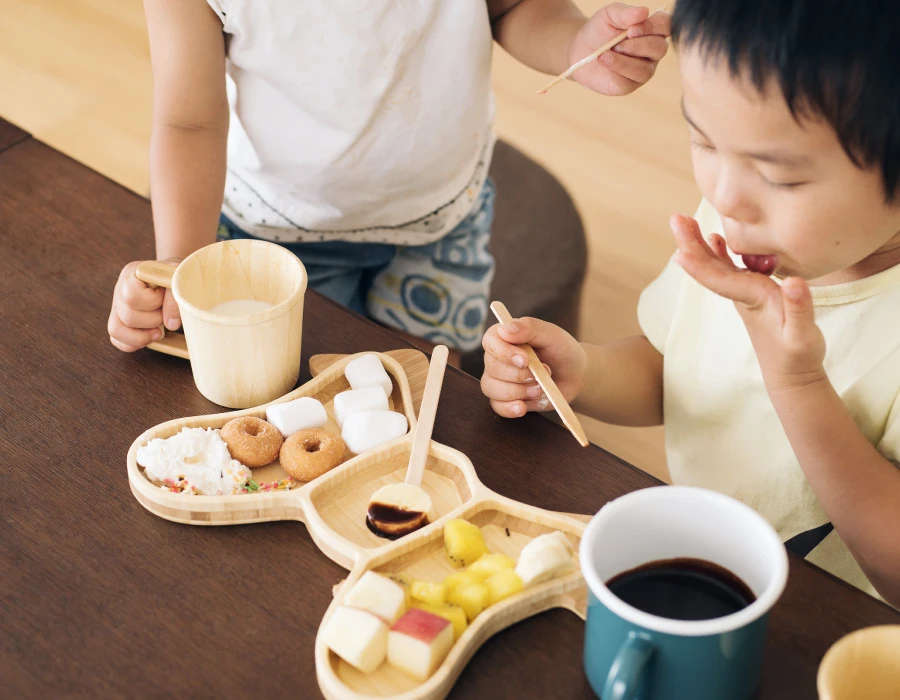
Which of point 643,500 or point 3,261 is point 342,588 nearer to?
point 643,500

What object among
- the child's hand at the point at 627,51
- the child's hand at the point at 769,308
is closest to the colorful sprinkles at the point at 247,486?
the child's hand at the point at 769,308

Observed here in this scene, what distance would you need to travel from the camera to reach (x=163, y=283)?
87 centimetres

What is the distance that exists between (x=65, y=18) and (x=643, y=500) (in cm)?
281

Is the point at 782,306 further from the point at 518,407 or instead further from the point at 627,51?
the point at 627,51

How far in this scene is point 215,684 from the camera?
652 millimetres

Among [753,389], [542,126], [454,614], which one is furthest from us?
[542,126]

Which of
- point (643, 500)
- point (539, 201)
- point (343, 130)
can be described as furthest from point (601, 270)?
point (643, 500)

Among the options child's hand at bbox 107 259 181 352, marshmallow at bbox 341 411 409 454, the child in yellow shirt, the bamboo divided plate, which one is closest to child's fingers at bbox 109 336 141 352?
child's hand at bbox 107 259 181 352

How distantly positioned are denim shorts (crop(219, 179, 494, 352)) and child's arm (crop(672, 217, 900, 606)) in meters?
0.68

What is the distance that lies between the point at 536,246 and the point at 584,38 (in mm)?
890

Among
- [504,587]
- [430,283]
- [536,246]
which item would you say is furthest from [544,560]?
[536,246]

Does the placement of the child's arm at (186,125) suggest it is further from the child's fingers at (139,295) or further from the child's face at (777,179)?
the child's face at (777,179)

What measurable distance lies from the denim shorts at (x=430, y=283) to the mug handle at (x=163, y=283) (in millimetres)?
489

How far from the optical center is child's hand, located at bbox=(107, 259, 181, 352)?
877 mm
